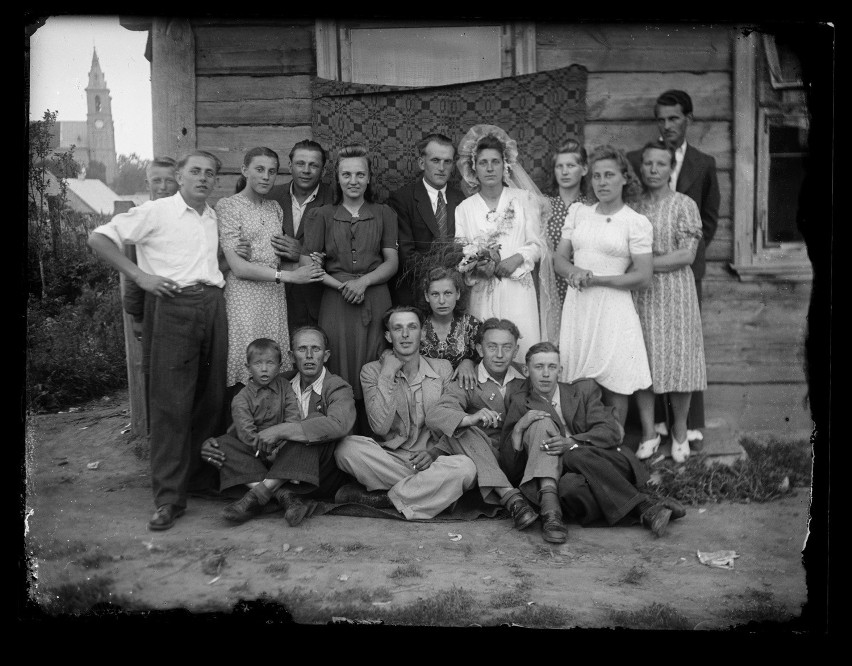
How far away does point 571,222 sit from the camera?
16.9ft

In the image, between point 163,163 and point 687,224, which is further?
point 163,163

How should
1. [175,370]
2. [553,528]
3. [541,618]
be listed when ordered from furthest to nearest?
[175,370]
[553,528]
[541,618]

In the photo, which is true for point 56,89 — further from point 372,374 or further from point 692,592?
point 692,592

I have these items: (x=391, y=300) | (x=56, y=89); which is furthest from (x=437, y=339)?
(x=56, y=89)

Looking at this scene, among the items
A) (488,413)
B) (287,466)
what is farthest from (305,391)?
(488,413)

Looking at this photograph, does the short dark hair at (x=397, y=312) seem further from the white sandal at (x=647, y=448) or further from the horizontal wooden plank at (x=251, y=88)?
the horizontal wooden plank at (x=251, y=88)

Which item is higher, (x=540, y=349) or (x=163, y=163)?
(x=163, y=163)

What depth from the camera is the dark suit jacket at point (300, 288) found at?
5.20 meters

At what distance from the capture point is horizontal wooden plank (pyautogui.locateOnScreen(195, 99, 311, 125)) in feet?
18.5

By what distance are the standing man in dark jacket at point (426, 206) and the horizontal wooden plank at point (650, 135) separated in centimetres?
103

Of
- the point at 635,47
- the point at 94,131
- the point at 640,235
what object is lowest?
the point at 640,235

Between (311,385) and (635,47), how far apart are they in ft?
9.70

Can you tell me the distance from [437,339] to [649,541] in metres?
1.68

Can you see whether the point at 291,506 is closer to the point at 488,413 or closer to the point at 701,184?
the point at 488,413
